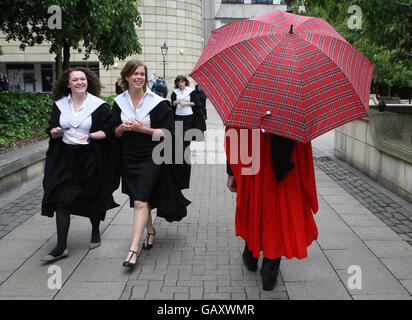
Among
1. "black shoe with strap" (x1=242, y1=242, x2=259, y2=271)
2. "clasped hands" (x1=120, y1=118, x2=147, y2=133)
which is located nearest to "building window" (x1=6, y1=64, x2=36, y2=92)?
"clasped hands" (x1=120, y1=118, x2=147, y2=133)

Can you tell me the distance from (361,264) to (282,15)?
7.91ft

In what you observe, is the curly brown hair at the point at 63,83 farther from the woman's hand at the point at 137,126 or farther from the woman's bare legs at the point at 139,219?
the woman's bare legs at the point at 139,219

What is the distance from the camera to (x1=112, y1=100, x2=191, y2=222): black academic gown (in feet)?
14.0

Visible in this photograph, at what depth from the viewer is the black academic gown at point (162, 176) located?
4.27 meters

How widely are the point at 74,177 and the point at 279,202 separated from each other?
6.90 feet

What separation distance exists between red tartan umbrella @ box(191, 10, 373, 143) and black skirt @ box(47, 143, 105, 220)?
1734 mm

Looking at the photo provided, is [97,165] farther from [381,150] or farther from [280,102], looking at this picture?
[381,150]

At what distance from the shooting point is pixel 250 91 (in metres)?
2.95

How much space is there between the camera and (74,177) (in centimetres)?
436

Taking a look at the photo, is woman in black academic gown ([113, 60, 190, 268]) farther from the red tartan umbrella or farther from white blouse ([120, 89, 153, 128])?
the red tartan umbrella
